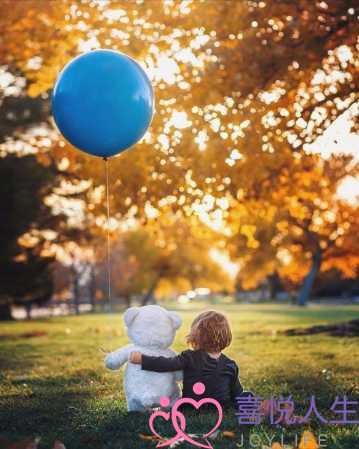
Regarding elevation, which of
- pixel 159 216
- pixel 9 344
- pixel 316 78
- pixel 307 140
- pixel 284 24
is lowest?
pixel 9 344

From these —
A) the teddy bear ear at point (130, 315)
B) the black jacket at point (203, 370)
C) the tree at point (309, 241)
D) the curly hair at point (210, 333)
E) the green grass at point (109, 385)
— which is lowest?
the green grass at point (109, 385)

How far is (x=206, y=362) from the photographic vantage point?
17.5 ft

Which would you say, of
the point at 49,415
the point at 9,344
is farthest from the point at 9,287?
the point at 49,415

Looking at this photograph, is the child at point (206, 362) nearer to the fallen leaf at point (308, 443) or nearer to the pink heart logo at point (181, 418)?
the pink heart logo at point (181, 418)

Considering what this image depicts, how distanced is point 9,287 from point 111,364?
628 inches

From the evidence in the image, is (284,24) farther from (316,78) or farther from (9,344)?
(9,344)

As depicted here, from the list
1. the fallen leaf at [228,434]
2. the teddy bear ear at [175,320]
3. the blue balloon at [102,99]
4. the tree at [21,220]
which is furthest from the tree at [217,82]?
the tree at [21,220]

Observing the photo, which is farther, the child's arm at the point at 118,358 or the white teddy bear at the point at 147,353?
the child's arm at the point at 118,358

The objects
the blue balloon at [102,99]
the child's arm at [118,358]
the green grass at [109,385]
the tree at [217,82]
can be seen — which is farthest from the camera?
the tree at [217,82]

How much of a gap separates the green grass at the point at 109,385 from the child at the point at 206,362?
0.38m

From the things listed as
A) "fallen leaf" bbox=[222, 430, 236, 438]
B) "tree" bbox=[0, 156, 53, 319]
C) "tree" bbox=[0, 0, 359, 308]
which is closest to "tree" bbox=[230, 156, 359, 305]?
"tree" bbox=[0, 156, 53, 319]

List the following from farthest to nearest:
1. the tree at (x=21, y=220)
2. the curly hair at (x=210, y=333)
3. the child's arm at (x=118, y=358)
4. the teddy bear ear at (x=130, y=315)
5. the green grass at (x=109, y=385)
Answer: the tree at (x=21, y=220), the teddy bear ear at (x=130, y=315), the child's arm at (x=118, y=358), the curly hair at (x=210, y=333), the green grass at (x=109, y=385)

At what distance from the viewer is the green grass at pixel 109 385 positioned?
466 centimetres

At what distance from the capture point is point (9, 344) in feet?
46.2
